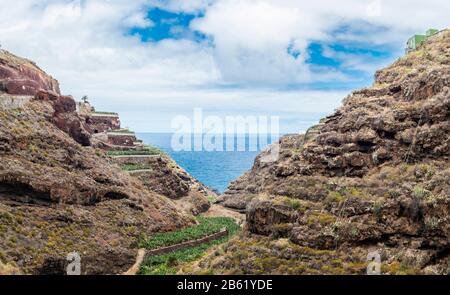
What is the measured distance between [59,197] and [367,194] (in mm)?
24980

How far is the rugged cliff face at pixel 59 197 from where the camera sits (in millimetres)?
36000

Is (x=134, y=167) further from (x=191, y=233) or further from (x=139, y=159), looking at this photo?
(x=191, y=233)

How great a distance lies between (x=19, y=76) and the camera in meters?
53.1

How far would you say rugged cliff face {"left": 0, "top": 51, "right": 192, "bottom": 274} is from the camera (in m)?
36.0

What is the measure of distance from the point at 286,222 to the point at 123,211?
68.4ft

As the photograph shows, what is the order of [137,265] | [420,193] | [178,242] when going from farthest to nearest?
[178,242]
[137,265]
[420,193]

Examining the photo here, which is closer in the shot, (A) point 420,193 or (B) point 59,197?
(A) point 420,193

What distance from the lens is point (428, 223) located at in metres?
26.5

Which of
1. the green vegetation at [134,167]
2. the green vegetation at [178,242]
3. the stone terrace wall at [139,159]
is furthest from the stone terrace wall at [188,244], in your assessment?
the stone terrace wall at [139,159]

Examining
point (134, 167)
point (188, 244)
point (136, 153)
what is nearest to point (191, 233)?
point (188, 244)

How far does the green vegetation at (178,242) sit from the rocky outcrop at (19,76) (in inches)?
A: 786

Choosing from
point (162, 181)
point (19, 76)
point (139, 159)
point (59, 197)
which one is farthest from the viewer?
point (139, 159)

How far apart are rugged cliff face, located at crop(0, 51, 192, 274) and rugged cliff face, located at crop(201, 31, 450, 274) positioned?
1169 cm
